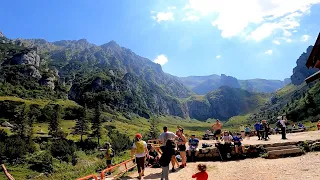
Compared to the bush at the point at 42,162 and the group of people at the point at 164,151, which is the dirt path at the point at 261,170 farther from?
the bush at the point at 42,162

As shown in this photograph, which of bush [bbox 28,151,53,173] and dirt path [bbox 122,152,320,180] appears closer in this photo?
dirt path [bbox 122,152,320,180]

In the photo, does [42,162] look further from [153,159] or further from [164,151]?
[164,151]

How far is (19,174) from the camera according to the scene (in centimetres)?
8088

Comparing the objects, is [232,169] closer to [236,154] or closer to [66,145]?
[236,154]

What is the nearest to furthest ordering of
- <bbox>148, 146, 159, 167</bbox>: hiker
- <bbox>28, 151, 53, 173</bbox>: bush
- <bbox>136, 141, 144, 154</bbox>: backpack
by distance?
<bbox>136, 141, 144, 154</bbox>: backpack
<bbox>148, 146, 159, 167</bbox>: hiker
<bbox>28, 151, 53, 173</bbox>: bush

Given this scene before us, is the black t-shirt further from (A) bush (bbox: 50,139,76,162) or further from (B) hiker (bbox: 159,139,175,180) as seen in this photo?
(A) bush (bbox: 50,139,76,162)

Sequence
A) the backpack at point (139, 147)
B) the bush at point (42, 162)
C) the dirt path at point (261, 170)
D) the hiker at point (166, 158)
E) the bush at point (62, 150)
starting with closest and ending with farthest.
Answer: the hiker at point (166, 158) < the dirt path at point (261, 170) < the backpack at point (139, 147) < the bush at point (42, 162) < the bush at point (62, 150)

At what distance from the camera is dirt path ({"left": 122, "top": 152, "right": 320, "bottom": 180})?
514 inches

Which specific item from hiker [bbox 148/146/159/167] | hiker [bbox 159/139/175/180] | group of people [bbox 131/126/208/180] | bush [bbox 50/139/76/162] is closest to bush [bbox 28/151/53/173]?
bush [bbox 50/139/76/162]

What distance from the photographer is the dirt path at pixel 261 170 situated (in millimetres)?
13062

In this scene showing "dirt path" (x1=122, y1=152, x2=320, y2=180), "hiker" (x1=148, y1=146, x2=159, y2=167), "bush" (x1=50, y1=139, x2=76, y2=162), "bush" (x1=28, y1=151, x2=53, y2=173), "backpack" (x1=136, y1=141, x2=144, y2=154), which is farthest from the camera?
"bush" (x1=50, y1=139, x2=76, y2=162)

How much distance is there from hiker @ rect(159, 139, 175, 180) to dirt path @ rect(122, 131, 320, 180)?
3.13 m

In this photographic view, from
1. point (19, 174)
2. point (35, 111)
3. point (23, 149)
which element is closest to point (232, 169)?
point (19, 174)

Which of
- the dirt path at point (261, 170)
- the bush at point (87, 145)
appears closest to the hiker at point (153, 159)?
the dirt path at point (261, 170)
